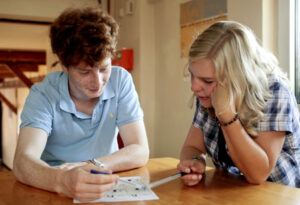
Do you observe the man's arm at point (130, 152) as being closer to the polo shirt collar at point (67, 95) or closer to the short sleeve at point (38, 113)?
the polo shirt collar at point (67, 95)

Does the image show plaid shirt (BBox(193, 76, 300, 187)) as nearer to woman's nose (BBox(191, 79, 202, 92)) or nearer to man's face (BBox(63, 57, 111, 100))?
woman's nose (BBox(191, 79, 202, 92))

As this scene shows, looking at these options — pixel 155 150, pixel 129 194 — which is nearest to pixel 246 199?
pixel 129 194

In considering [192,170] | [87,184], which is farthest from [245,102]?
[87,184]

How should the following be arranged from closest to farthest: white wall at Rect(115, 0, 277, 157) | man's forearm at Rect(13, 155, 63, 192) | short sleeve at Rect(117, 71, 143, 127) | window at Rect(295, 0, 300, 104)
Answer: man's forearm at Rect(13, 155, 63, 192)
short sleeve at Rect(117, 71, 143, 127)
window at Rect(295, 0, 300, 104)
white wall at Rect(115, 0, 277, 157)

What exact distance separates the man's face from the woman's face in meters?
0.39

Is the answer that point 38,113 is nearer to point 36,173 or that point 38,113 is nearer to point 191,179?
point 36,173

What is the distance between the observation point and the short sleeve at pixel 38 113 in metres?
1.46

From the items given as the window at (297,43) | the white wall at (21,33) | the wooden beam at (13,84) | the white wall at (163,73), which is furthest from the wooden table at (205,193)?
the wooden beam at (13,84)

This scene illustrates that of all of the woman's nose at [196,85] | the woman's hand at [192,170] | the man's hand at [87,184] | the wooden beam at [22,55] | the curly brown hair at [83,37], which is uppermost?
the wooden beam at [22,55]

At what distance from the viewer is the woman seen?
125 cm

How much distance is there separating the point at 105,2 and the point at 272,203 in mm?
3382

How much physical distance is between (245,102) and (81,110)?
75 cm

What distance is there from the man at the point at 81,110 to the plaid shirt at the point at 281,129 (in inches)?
12.0

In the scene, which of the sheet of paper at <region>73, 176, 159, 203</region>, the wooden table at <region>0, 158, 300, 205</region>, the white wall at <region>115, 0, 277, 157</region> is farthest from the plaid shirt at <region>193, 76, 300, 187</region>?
the white wall at <region>115, 0, 277, 157</region>
